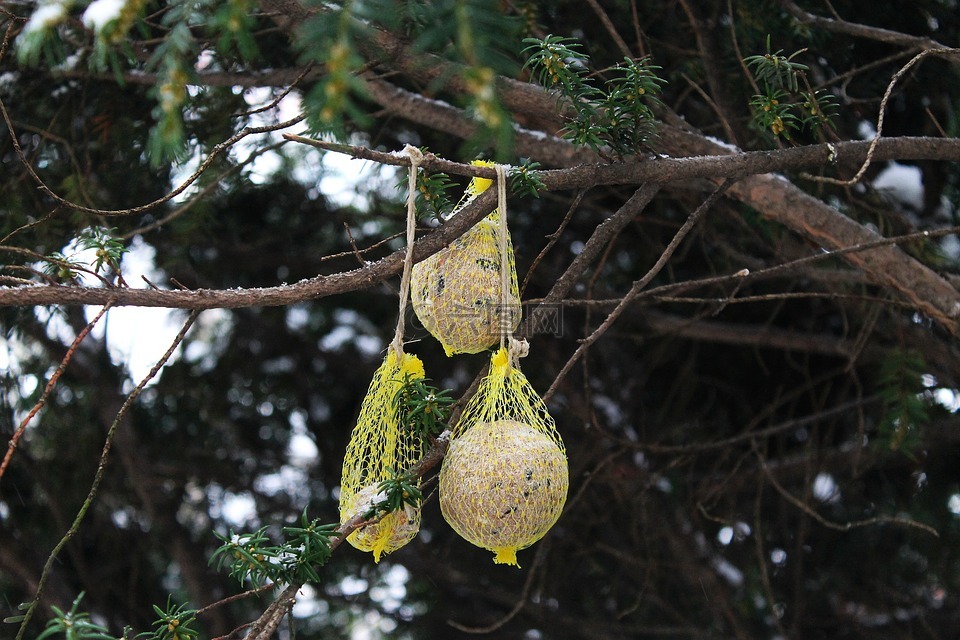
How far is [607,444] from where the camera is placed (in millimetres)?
3059

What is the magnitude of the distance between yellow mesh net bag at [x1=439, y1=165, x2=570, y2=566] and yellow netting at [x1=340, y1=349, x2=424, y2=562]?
3.1 inches

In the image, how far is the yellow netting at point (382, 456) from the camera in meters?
1.42

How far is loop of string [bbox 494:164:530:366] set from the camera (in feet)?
4.54

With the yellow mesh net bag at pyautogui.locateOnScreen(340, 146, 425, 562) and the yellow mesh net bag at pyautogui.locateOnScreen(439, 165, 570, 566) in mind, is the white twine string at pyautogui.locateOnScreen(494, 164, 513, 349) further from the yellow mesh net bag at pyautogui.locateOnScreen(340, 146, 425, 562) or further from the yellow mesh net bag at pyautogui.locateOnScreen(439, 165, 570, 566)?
the yellow mesh net bag at pyautogui.locateOnScreen(340, 146, 425, 562)


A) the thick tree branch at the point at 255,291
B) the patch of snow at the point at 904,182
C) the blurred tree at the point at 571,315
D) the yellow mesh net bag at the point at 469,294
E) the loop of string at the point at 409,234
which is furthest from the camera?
the patch of snow at the point at 904,182

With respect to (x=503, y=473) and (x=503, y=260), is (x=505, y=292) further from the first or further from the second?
(x=503, y=473)

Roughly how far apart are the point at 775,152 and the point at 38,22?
3.67 feet

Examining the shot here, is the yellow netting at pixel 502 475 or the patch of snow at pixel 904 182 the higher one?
the yellow netting at pixel 502 475

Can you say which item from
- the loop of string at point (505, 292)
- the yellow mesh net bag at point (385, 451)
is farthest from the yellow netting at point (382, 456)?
the loop of string at point (505, 292)

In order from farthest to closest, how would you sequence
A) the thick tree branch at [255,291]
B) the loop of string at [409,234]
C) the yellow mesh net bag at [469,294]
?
1. the yellow mesh net bag at [469,294]
2. the loop of string at [409,234]
3. the thick tree branch at [255,291]

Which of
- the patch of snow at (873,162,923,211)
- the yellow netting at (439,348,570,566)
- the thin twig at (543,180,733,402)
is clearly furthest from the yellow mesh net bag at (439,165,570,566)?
the patch of snow at (873,162,923,211)

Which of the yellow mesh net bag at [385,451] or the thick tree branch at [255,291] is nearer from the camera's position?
the thick tree branch at [255,291]

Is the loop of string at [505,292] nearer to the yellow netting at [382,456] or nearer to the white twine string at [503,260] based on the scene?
the white twine string at [503,260]

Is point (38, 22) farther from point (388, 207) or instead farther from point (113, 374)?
point (113, 374)
